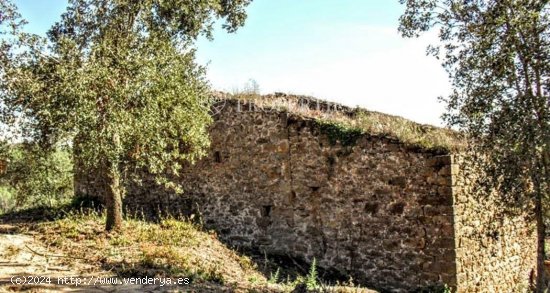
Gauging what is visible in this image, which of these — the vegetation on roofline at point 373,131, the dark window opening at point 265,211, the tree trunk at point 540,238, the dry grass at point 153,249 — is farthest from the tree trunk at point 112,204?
the tree trunk at point 540,238

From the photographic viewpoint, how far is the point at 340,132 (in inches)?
454

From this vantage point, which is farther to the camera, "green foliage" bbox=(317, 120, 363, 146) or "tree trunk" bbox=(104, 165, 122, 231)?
"green foliage" bbox=(317, 120, 363, 146)

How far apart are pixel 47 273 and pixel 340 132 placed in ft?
→ 22.8

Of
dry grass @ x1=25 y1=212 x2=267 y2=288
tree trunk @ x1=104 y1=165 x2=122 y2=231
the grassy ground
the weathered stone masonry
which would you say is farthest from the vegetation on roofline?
tree trunk @ x1=104 y1=165 x2=122 y2=231

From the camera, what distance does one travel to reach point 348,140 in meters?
11.4

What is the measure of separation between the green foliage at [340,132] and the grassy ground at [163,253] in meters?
3.30

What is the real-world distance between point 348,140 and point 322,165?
94 cm

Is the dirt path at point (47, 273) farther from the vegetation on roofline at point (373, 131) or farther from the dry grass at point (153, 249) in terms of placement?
the vegetation on roofline at point (373, 131)

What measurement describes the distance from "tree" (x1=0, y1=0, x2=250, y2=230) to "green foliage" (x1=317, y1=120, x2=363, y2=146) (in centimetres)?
352

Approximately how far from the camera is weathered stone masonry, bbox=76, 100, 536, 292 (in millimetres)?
10227

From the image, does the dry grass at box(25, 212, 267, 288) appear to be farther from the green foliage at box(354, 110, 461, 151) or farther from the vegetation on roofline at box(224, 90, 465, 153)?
the green foliage at box(354, 110, 461, 151)

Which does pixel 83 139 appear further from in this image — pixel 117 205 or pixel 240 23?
pixel 240 23

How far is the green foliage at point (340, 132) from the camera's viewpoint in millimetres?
11336

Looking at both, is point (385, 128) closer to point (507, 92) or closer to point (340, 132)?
point (340, 132)
